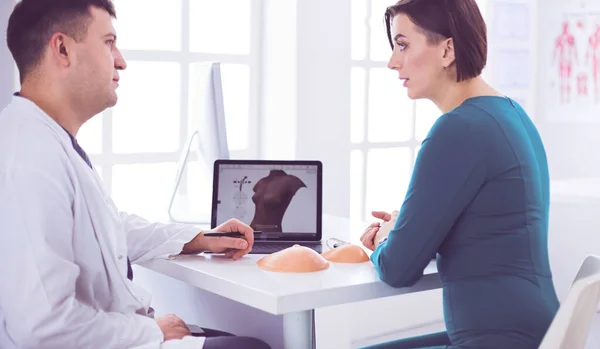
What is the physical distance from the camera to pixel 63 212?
1449 mm

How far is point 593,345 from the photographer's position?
3859 millimetres

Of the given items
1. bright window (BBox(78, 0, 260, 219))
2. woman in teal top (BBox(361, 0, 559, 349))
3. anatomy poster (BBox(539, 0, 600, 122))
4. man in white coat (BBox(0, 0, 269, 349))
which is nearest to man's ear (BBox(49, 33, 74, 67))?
man in white coat (BBox(0, 0, 269, 349))

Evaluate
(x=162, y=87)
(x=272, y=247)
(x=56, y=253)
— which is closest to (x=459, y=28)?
(x=272, y=247)

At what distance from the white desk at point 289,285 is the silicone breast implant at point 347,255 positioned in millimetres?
24

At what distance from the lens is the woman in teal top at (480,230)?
1553mm

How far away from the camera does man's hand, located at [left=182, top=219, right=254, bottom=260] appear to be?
1825 mm

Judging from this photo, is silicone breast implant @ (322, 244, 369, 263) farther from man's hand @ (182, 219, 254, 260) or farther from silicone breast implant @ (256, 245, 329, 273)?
man's hand @ (182, 219, 254, 260)

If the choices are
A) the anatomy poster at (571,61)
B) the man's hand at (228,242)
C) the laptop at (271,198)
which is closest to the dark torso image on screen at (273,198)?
the laptop at (271,198)

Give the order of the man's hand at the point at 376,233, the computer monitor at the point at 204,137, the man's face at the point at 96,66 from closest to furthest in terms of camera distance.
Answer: the man's face at the point at 96,66 < the man's hand at the point at 376,233 < the computer monitor at the point at 204,137

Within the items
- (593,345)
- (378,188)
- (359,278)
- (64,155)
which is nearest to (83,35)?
(64,155)

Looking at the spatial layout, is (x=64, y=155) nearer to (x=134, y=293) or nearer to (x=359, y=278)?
(x=134, y=293)

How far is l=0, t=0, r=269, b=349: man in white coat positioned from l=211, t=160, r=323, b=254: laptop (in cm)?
22

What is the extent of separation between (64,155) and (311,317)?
0.63 meters

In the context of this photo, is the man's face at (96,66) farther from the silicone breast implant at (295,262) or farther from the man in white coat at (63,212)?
the silicone breast implant at (295,262)
